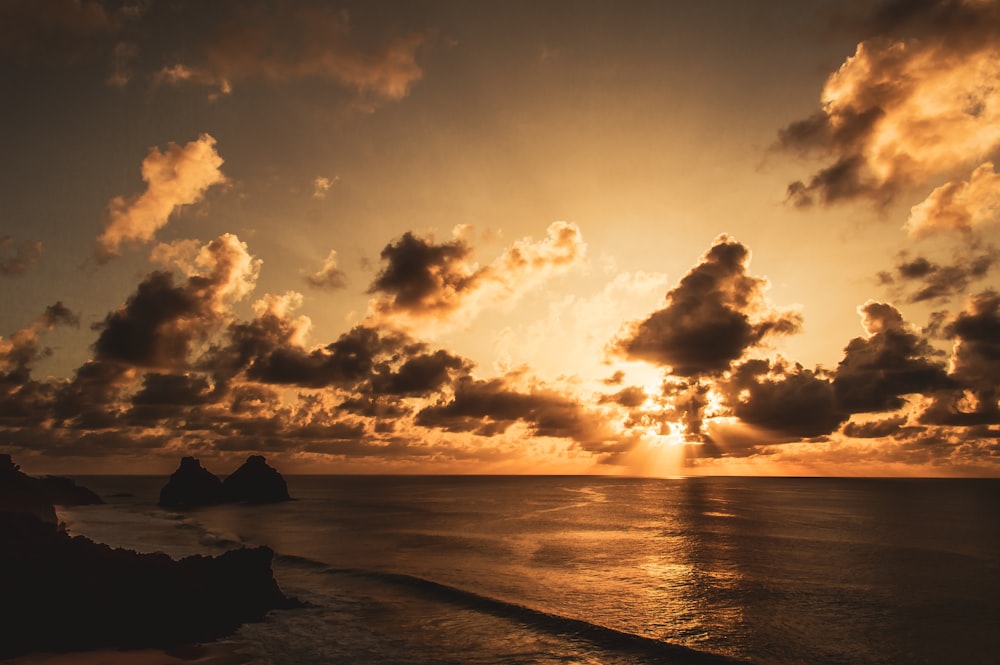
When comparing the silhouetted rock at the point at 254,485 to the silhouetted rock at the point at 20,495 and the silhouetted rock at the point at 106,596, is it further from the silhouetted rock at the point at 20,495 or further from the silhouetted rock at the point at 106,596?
the silhouetted rock at the point at 106,596

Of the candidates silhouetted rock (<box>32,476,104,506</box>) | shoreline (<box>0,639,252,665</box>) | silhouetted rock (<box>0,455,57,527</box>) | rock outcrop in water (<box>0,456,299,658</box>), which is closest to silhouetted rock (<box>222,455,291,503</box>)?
silhouetted rock (<box>32,476,104,506</box>)

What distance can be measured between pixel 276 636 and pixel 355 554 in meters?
28.4

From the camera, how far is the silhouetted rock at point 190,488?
426 ft

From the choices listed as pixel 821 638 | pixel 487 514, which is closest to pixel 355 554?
pixel 821 638

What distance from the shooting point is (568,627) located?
29.3 meters

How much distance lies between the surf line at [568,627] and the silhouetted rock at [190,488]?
109083 millimetres

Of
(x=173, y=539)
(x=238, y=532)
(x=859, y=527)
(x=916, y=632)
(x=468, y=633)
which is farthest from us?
(x=859, y=527)

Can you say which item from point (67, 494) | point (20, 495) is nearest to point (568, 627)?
point (20, 495)

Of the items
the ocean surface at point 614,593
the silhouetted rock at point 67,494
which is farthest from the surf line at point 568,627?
the silhouetted rock at point 67,494

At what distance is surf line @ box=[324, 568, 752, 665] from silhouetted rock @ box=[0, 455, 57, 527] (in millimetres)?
45475

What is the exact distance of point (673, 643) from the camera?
2727 centimetres

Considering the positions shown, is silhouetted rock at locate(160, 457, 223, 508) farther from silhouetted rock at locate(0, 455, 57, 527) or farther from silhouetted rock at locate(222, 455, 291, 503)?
silhouetted rock at locate(0, 455, 57, 527)

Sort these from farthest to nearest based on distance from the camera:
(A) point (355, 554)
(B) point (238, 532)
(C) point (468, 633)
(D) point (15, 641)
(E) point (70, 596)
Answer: (B) point (238, 532), (A) point (355, 554), (C) point (468, 633), (E) point (70, 596), (D) point (15, 641)

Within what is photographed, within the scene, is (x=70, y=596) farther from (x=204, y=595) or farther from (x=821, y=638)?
(x=821, y=638)
